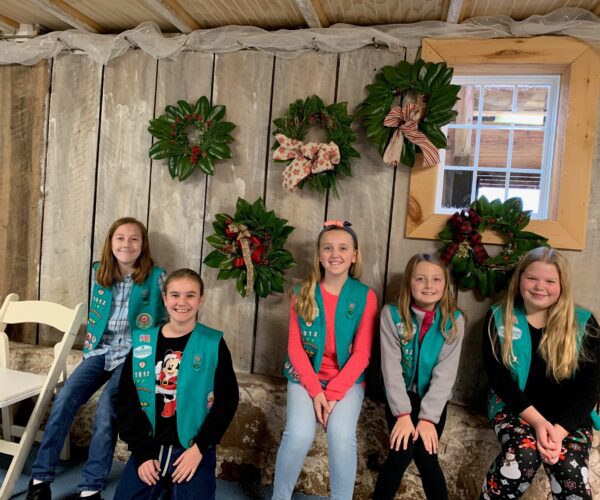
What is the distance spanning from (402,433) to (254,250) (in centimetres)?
105

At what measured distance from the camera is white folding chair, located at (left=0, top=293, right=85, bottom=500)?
197 cm

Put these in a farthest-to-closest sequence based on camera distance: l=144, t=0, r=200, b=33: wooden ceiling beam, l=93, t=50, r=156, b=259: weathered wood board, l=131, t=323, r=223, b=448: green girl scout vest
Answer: l=93, t=50, r=156, b=259: weathered wood board < l=144, t=0, r=200, b=33: wooden ceiling beam < l=131, t=323, r=223, b=448: green girl scout vest

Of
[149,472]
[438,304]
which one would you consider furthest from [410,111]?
[149,472]

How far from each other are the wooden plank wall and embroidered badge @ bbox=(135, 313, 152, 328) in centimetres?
33

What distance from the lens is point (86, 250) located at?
2.66 metres

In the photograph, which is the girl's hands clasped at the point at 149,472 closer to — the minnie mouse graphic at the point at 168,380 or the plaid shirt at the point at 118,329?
the minnie mouse graphic at the point at 168,380

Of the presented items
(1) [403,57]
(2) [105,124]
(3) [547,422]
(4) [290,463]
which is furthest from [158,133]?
(3) [547,422]

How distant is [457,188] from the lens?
2395 mm

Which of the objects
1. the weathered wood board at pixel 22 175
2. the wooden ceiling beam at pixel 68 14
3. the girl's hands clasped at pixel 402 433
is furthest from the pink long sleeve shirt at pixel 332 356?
the wooden ceiling beam at pixel 68 14

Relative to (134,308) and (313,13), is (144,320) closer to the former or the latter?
(134,308)

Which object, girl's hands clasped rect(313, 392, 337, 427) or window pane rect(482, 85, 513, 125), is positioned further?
window pane rect(482, 85, 513, 125)

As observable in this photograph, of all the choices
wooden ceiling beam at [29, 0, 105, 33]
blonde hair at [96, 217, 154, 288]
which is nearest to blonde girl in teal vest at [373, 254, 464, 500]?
blonde hair at [96, 217, 154, 288]

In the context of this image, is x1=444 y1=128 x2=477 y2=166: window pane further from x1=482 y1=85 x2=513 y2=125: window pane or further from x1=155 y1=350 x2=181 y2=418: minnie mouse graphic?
x1=155 y1=350 x2=181 y2=418: minnie mouse graphic

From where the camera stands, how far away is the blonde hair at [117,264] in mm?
2312
